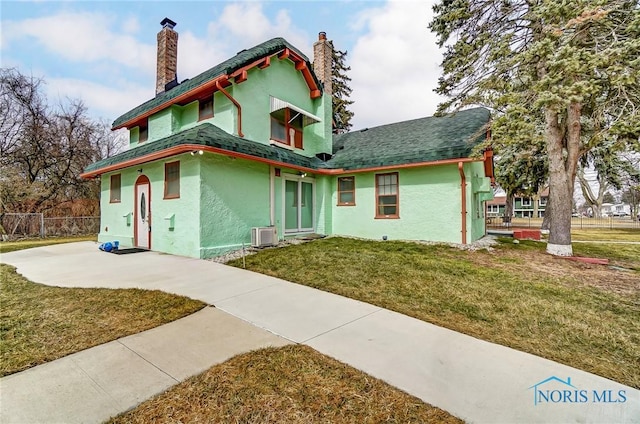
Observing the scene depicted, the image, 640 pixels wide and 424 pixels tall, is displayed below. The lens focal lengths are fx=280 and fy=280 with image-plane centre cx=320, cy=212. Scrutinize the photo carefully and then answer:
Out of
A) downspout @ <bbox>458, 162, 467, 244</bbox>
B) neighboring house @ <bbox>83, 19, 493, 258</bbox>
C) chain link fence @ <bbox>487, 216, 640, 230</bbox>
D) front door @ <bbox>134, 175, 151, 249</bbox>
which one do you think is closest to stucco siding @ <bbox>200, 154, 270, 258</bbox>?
neighboring house @ <bbox>83, 19, 493, 258</bbox>

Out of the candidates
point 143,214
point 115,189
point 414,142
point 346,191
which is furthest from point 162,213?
point 414,142

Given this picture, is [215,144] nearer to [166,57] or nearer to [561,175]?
[166,57]

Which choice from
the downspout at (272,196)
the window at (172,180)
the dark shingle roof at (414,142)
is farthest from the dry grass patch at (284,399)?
the dark shingle roof at (414,142)

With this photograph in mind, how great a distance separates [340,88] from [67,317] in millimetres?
26280

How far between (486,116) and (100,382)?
14.4 m

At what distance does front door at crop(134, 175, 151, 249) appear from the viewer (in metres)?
9.65

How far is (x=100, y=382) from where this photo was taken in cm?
250

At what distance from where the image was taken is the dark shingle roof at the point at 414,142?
9922mm

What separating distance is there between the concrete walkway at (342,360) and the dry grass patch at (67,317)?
0.26m

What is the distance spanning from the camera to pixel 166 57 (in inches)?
499

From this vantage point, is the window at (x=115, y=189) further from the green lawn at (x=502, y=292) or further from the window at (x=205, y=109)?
the green lawn at (x=502, y=292)

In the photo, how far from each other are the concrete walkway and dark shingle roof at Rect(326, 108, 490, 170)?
729 centimetres

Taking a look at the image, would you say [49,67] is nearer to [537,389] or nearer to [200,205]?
[200,205]

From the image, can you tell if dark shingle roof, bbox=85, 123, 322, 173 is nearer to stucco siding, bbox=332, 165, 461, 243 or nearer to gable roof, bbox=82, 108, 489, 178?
gable roof, bbox=82, 108, 489, 178
